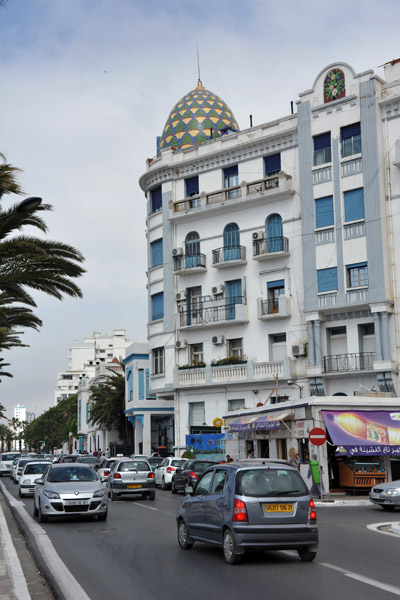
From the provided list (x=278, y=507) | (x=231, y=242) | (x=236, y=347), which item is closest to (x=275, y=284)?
(x=231, y=242)

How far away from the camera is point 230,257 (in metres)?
43.3

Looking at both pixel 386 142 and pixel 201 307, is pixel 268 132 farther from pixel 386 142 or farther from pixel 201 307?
pixel 201 307

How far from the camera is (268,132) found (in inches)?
1676

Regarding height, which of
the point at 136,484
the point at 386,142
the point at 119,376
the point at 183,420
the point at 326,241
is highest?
the point at 386,142

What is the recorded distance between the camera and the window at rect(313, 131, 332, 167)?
39.8m

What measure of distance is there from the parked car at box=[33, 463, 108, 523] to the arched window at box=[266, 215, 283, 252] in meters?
24.2

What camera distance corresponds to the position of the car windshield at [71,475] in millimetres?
19250

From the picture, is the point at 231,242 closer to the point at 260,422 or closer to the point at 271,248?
the point at 271,248

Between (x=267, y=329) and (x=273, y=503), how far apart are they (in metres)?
30.7

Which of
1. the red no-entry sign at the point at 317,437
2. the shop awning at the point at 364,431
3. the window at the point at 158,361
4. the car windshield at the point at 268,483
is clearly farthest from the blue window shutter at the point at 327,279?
the car windshield at the point at 268,483

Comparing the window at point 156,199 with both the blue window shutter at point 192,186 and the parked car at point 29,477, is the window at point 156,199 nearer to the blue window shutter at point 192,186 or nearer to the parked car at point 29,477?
the blue window shutter at point 192,186

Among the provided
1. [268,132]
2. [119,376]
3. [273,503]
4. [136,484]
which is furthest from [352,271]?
[119,376]

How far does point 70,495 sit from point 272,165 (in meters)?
28.7

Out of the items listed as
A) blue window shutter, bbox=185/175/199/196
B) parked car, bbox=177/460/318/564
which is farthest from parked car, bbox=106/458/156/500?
blue window shutter, bbox=185/175/199/196
